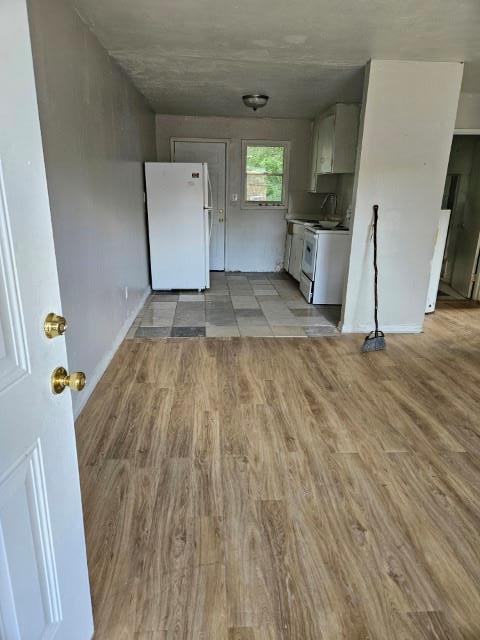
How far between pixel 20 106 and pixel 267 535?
1.61 m

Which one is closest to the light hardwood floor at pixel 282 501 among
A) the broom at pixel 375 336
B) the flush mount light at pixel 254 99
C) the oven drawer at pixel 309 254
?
the broom at pixel 375 336

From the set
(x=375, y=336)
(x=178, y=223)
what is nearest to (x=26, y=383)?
(x=375, y=336)

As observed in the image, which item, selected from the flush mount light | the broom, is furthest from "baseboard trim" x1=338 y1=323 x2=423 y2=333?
the flush mount light

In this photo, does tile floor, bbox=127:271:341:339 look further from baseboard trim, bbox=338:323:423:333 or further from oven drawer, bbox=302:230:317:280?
oven drawer, bbox=302:230:317:280

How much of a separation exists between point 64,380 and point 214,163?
5.89 m

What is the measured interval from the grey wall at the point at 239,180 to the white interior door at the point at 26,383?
18.8 feet

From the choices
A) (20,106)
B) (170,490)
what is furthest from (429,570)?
(20,106)

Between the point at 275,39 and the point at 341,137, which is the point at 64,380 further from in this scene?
the point at 341,137

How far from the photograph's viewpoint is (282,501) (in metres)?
1.80

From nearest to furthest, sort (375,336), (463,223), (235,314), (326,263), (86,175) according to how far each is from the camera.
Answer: (86,175), (375,336), (235,314), (326,263), (463,223)

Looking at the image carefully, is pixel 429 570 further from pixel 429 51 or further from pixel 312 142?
pixel 312 142

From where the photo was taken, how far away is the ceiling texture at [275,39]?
2.33 metres

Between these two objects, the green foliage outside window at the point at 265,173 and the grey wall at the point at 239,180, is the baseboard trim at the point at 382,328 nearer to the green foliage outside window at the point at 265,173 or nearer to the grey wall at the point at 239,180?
the grey wall at the point at 239,180

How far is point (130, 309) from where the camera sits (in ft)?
13.3
